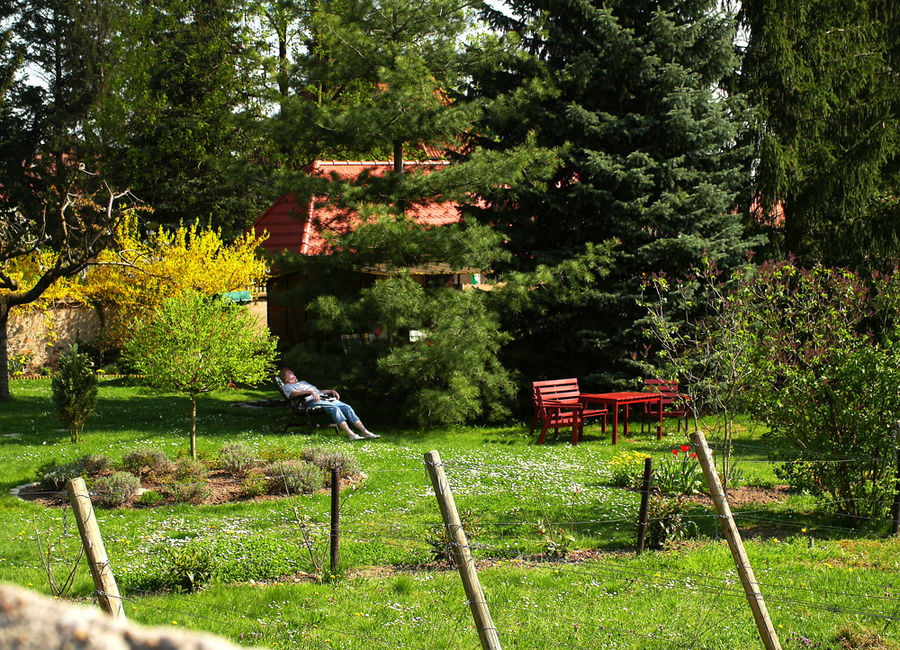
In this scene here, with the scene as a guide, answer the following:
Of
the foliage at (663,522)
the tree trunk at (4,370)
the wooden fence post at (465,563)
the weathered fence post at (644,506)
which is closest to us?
the wooden fence post at (465,563)

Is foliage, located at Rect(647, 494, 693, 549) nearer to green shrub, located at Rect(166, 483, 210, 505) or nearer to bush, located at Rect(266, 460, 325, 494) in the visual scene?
bush, located at Rect(266, 460, 325, 494)

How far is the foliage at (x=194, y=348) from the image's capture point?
477 inches

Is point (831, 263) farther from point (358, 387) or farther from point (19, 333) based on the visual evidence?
point (19, 333)

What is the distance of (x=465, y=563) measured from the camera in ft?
13.7

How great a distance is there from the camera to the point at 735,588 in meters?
6.29

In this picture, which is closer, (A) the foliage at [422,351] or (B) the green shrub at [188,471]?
(B) the green shrub at [188,471]

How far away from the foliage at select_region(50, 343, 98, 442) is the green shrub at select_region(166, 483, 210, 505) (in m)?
4.39

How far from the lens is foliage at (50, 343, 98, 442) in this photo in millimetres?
13070

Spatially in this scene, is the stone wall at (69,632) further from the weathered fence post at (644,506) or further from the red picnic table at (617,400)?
the red picnic table at (617,400)

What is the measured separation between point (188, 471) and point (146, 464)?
2.36ft

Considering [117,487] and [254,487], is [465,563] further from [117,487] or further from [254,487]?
[117,487]

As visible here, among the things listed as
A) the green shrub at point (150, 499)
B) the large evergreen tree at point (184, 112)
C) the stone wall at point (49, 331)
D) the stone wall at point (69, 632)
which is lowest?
the green shrub at point (150, 499)

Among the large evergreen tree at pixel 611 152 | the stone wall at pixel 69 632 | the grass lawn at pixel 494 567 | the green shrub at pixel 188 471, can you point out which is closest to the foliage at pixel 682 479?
the grass lawn at pixel 494 567

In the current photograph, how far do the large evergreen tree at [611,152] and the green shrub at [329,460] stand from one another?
6905mm
